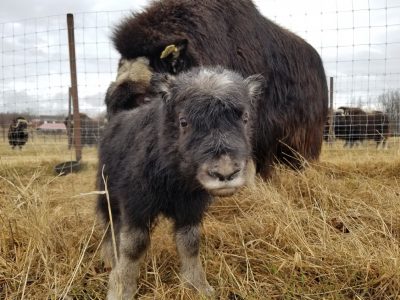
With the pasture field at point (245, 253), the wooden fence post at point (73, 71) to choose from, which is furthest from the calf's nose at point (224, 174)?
the wooden fence post at point (73, 71)

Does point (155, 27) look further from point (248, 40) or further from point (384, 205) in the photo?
point (384, 205)

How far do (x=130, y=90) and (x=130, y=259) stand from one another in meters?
2.13

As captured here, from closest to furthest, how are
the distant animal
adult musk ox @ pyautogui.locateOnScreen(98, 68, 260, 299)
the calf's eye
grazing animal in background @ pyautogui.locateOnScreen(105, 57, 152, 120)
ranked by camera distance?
adult musk ox @ pyautogui.locateOnScreen(98, 68, 260, 299) < the calf's eye < grazing animal in background @ pyautogui.locateOnScreen(105, 57, 152, 120) < the distant animal

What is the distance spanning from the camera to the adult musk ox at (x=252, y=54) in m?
4.68

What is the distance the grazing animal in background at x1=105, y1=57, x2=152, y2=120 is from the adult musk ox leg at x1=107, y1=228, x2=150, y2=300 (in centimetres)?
181

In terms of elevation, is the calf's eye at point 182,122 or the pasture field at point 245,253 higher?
the calf's eye at point 182,122

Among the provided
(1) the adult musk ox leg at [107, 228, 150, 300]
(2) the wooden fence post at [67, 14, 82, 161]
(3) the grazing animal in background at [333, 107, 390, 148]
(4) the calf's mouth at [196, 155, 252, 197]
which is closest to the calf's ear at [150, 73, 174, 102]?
(4) the calf's mouth at [196, 155, 252, 197]

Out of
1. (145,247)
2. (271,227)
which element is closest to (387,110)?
(271,227)

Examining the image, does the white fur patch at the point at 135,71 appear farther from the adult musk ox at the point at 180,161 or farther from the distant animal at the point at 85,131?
the distant animal at the point at 85,131

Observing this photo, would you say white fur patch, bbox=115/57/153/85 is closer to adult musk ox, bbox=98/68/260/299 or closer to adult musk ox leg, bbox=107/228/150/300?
adult musk ox, bbox=98/68/260/299

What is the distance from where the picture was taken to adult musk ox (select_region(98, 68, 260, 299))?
2.16m

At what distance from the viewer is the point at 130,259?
272 centimetres

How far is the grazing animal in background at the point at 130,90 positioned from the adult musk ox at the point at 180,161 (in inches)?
47.2

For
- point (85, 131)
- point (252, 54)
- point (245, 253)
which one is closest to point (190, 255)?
point (245, 253)
